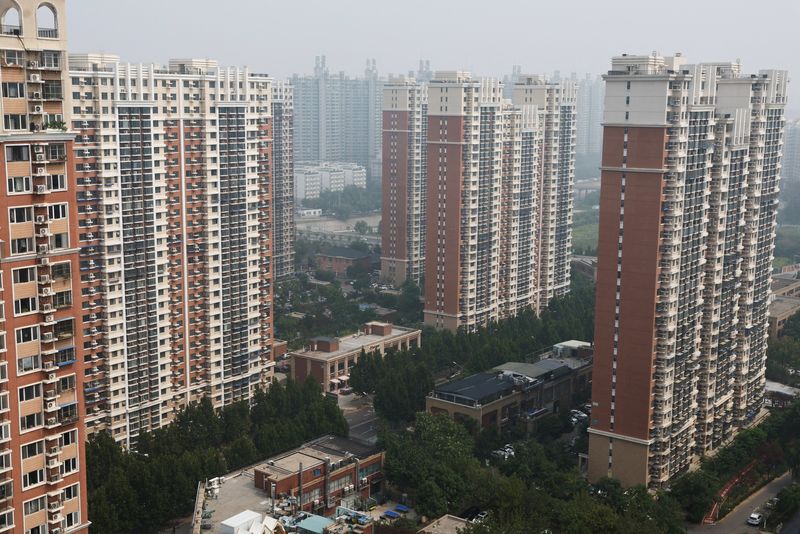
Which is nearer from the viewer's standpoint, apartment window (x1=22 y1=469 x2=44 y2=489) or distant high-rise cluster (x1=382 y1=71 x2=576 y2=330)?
apartment window (x1=22 y1=469 x2=44 y2=489)

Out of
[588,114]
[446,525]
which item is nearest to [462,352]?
[446,525]

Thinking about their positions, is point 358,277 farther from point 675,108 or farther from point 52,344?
point 52,344

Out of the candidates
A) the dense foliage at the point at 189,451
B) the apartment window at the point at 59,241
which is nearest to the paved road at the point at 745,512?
the dense foliage at the point at 189,451

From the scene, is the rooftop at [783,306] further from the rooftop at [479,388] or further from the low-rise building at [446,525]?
the low-rise building at [446,525]

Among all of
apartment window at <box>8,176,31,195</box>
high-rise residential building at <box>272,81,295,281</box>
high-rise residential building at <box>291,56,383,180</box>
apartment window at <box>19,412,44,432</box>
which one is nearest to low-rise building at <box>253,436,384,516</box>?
apartment window at <box>19,412,44,432</box>

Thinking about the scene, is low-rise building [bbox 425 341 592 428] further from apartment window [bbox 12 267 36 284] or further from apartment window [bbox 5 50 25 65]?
apartment window [bbox 5 50 25 65]

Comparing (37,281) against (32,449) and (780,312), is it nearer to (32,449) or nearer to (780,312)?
(32,449)

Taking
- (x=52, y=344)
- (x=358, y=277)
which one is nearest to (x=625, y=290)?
(x=52, y=344)

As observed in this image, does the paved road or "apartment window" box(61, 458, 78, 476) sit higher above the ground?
"apartment window" box(61, 458, 78, 476)
